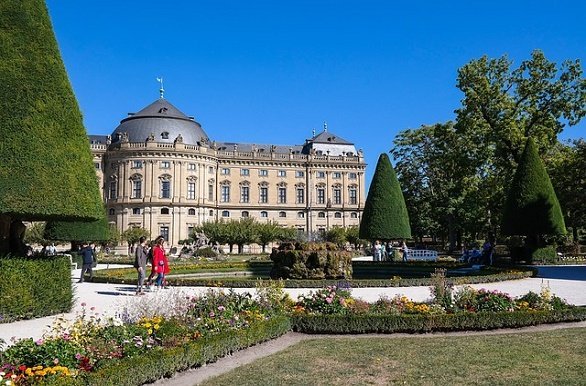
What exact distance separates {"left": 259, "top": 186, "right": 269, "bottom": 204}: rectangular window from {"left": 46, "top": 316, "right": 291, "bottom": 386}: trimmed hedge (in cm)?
5573

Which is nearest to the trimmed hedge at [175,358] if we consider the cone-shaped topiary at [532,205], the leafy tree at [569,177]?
the cone-shaped topiary at [532,205]

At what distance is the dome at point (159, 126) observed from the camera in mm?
57688

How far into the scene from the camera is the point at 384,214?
3011 cm

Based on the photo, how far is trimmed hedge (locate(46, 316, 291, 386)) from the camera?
5359 mm

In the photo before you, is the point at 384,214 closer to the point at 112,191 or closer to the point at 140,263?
the point at 140,263

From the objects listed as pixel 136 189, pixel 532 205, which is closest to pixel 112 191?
pixel 136 189

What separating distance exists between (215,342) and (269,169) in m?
57.7

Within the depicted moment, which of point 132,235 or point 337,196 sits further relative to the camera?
point 337,196

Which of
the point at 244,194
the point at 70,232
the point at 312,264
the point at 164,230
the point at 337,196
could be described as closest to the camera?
the point at 312,264

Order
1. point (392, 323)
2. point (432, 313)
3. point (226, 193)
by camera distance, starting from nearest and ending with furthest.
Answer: point (392, 323)
point (432, 313)
point (226, 193)

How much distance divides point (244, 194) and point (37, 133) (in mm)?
53326

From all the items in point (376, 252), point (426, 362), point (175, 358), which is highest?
point (376, 252)

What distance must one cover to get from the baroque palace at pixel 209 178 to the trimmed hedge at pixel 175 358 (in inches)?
1872

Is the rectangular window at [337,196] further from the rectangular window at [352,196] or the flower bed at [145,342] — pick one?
the flower bed at [145,342]
